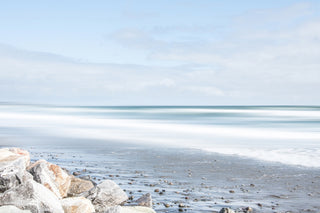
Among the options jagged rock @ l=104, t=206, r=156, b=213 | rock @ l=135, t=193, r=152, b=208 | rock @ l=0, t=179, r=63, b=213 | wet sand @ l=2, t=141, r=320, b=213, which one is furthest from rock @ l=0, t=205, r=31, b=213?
wet sand @ l=2, t=141, r=320, b=213

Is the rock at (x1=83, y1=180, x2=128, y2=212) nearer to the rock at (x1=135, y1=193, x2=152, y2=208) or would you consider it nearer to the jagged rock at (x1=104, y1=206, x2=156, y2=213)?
the rock at (x1=135, y1=193, x2=152, y2=208)

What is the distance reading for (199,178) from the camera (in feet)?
34.8

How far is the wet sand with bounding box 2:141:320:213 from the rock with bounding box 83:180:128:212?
2.23 feet

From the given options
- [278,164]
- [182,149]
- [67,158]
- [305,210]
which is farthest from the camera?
[182,149]

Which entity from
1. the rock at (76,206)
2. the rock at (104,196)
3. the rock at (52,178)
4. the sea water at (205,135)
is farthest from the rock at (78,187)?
the sea water at (205,135)

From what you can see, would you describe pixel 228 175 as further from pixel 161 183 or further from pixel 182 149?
Answer: pixel 182 149

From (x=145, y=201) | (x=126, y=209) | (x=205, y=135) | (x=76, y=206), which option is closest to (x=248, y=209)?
(x=145, y=201)

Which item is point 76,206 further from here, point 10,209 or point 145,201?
point 145,201

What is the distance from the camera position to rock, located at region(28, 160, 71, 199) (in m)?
7.86

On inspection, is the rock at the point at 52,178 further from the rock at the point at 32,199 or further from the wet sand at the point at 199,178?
the wet sand at the point at 199,178

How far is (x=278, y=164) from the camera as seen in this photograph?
12859 millimetres

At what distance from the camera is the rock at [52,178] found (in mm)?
7859

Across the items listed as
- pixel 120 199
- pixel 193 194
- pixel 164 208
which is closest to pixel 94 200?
pixel 120 199

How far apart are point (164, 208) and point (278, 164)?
632 centimetres
